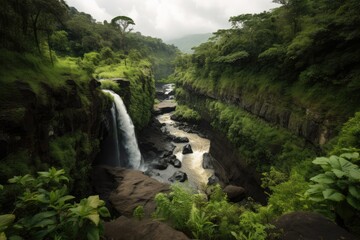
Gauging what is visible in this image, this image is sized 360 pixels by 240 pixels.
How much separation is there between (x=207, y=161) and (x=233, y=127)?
570cm

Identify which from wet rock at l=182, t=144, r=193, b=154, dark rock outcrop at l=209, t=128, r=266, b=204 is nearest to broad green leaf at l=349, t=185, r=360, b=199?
dark rock outcrop at l=209, t=128, r=266, b=204

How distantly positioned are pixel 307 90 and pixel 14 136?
759 inches

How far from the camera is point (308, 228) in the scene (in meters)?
4.83

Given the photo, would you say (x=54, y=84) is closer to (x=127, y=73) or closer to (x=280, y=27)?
(x=127, y=73)

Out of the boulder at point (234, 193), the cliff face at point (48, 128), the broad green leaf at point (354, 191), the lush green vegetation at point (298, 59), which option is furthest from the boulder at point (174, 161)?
the broad green leaf at point (354, 191)

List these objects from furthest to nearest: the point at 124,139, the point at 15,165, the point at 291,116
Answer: the point at 124,139
the point at 291,116
the point at 15,165

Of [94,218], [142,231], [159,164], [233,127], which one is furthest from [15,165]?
[233,127]

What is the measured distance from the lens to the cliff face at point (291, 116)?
1410 cm

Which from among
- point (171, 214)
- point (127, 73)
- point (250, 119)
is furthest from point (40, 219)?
point (127, 73)

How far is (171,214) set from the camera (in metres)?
7.07

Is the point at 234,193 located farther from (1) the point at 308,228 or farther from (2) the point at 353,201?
(2) the point at 353,201

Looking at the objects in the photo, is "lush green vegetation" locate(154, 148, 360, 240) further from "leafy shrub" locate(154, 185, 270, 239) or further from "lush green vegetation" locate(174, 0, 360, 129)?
"lush green vegetation" locate(174, 0, 360, 129)

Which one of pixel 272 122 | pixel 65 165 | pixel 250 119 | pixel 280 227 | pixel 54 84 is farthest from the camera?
pixel 250 119

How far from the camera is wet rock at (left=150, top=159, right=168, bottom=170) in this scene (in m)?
24.4
